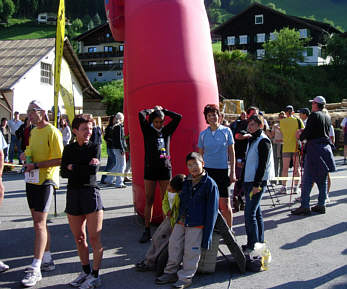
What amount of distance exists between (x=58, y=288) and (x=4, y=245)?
183cm

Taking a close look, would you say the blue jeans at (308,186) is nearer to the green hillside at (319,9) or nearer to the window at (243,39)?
the window at (243,39)

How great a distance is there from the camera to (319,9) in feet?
346

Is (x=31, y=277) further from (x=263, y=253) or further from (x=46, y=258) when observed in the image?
(x=263, y=253)

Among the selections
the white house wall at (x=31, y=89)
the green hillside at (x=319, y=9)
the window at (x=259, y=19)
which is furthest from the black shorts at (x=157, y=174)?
the green hillside at (x=319, y=9)

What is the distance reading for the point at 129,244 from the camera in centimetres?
550

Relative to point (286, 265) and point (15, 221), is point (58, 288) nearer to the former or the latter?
point (286, 265)

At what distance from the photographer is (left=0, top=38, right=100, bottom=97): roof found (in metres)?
22.5

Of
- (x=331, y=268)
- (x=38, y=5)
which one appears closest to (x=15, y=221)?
(x=331, y=268)

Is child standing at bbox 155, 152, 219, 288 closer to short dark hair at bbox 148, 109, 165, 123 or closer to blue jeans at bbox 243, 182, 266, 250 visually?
blue jeans at bbox 243, 182, 266, 250

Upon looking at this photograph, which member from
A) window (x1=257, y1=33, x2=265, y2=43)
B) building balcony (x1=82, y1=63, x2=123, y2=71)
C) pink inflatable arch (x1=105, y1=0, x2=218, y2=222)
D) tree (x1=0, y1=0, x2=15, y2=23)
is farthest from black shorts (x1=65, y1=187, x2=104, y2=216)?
tree (x1=0, y1=0, x2=15, y2=23)

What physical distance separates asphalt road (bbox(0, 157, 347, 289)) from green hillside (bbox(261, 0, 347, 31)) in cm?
10039

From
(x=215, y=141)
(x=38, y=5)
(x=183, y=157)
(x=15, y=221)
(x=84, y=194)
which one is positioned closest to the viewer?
(x=84, y=194)

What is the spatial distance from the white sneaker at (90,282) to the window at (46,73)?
2276 cm

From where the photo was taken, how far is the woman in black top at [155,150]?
5480 mm
